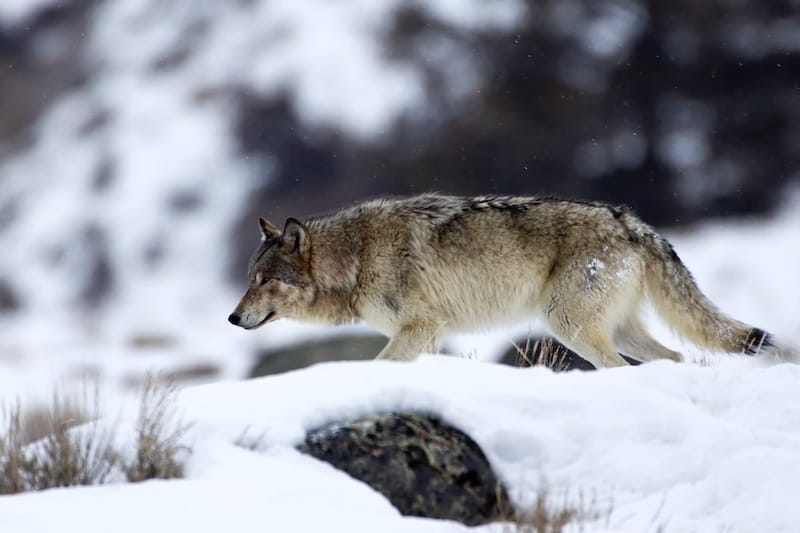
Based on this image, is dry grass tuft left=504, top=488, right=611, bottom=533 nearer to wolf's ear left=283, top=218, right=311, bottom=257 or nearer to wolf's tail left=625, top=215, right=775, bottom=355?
wolf's tail left=625, top=215, right=775, bottom=355

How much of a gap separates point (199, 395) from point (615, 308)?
3167mm

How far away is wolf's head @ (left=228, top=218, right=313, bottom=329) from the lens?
7285 millimetres

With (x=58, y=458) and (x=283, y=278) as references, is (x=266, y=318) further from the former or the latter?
(x=58, y=458)

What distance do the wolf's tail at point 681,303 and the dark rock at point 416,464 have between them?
2.87 m

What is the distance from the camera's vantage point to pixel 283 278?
732cm

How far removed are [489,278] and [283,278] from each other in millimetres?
1426

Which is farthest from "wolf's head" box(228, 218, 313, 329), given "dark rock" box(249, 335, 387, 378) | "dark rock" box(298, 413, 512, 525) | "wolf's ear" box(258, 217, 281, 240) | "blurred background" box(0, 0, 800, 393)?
"blurred background" box(0, 0, 800, 393)

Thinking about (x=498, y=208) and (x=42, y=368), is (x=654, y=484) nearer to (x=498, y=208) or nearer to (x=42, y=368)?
(x=498, y=208)

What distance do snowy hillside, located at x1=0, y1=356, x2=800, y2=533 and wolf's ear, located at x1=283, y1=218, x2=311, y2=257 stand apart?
2418 mm

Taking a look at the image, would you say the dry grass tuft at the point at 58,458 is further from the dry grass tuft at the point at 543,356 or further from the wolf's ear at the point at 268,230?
the wolf's ear at the point at 268,230

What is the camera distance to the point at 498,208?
23.6ft

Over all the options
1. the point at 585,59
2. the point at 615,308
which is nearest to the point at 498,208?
the point at 615,308

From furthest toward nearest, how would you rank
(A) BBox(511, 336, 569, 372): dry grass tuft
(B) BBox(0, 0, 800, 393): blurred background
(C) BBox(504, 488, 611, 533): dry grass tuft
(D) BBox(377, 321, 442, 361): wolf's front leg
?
(B) BBox(0, 0, 800, 393): blurred background < (D) BBox(377, 321, 442, 361): wolf's front leg < (A) BBox(511, 336, 569, 372): dry grass tuft < (C) BBox(504, 488, 611, 533): dry grass tuft

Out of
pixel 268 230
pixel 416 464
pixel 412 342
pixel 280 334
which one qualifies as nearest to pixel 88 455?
pixel 416 464
